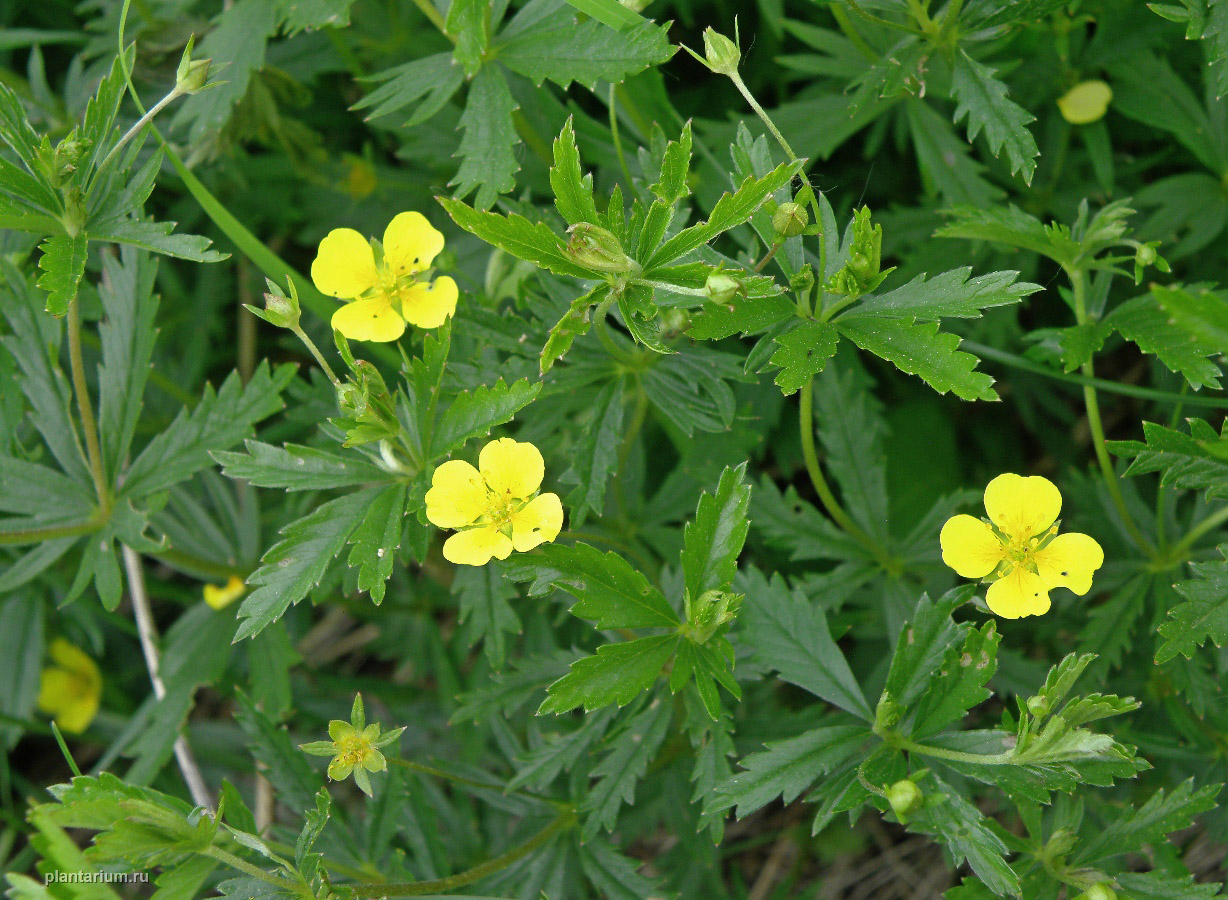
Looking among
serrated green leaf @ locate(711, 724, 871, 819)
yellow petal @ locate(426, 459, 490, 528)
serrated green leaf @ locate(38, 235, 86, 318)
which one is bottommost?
serrated green leaf @ locate(711, 724, 871, 819)

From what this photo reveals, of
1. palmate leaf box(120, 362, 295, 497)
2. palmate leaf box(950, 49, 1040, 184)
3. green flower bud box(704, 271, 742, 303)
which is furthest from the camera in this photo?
palmate leaf box(120, 362, 295, 497)

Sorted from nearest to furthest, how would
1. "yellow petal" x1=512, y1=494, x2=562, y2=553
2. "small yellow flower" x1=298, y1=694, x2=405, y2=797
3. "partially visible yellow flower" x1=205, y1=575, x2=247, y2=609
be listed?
1. "yellow petal" x1=512, y1=494, x2=562, y2=553
2. "small yellow flower" x1=298, y1=694, x2=405, y2=797
3. "partially visible yellow flower" x1=205, y1=575, x2=247, y2=609

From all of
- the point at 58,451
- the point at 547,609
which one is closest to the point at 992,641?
the point at 547,609

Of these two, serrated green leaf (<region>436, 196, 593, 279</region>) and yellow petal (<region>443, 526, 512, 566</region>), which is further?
yellow petal (<region>443, 526, 512, 566</region>)

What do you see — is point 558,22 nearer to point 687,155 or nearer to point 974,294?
point 687,155

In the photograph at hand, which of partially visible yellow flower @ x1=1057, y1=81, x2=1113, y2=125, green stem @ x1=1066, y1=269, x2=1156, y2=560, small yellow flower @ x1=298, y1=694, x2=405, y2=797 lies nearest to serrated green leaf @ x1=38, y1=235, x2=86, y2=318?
small yellow flower @ x1=298, y1=694, x2=405, y2=797

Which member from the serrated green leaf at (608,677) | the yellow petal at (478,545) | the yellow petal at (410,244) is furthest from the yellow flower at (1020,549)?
the yellow petal at (410,244)

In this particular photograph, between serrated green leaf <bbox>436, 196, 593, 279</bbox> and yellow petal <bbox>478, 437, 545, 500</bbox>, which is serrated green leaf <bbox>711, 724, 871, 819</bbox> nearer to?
yellow petal <bbox>478, 437, 545, 500</bbox>

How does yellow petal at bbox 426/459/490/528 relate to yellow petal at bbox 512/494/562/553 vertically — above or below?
above
